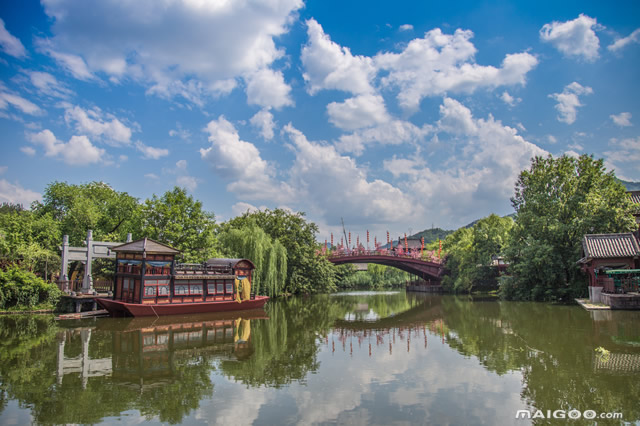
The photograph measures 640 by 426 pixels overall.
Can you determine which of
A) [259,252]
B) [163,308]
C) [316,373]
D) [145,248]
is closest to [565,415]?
[316,373]

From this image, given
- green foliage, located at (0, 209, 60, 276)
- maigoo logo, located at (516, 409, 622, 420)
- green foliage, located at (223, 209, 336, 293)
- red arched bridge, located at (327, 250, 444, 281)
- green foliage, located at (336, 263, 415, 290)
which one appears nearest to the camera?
maigoo logo, located at (516, 409, 622, 420)

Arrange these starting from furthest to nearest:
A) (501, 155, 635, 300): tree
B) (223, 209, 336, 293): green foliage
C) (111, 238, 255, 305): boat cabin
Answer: (223, 209, 336, 293): green foliage < (501, 155, 635, 300): tree < (111, 238, 255, 305): boat cabin

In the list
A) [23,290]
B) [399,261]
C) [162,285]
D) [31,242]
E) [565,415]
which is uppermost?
[31,242]

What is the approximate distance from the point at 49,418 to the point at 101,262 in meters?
25.0

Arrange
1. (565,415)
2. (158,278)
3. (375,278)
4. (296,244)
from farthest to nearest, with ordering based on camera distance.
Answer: (375,278), (296,244), (158,278), (565,415)

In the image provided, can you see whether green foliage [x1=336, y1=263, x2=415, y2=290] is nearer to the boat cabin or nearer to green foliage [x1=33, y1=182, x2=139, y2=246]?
green foliage [x1=33, y1=182, x2=139, y2=246]

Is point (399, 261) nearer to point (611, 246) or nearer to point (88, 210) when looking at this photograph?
point (611, 246)

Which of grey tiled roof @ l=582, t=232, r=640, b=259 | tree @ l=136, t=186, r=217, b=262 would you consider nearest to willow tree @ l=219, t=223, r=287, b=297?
tree @ l=136, t=186, r=217, b=262

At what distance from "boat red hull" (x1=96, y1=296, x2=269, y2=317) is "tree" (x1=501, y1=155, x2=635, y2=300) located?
68.0 feet

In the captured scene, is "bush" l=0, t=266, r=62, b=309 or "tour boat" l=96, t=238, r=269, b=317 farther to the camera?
"bush" l=0, t=266, r=62, b=309

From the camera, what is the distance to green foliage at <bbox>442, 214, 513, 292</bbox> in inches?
1608

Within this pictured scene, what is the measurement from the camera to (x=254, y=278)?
31.2 metres

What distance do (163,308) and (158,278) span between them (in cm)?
160

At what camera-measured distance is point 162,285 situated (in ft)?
74.3
